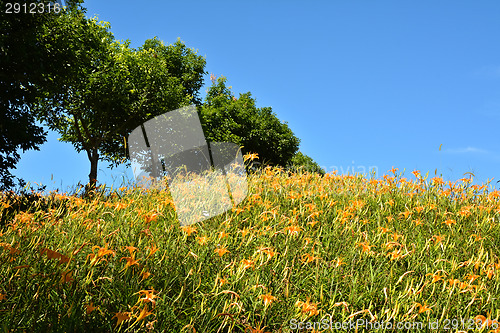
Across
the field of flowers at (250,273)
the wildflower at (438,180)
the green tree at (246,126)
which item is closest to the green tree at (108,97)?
the green tree at (246,126)

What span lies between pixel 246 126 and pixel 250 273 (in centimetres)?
2131

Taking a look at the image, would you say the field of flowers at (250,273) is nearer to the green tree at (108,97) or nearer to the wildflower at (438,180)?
the wildflower at (438,180)

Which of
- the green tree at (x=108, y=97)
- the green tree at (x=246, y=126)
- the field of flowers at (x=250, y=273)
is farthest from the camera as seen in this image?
the green tree at (x=246, y=126)

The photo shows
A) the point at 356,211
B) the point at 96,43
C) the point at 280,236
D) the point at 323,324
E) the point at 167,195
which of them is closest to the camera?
the point at 323,324

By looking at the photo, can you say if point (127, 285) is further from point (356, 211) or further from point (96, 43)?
point (96, 43)

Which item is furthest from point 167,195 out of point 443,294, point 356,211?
point 443,294

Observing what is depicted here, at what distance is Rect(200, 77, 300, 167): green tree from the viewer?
22297 millimetres

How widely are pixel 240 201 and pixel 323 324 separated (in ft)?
9.17

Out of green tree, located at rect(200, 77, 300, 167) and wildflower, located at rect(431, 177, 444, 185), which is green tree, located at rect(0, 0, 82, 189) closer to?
wildflower, located at rect(431, 177, 444, 185)

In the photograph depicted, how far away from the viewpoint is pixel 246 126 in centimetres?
2441

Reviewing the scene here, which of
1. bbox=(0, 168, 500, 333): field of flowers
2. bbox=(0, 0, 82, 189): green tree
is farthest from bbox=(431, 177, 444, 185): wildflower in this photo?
bbox=(0, 0, 82, 189): green tree

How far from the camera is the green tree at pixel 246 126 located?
878 inches

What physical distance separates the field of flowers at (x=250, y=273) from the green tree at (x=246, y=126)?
1648cm

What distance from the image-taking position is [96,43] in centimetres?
1460
